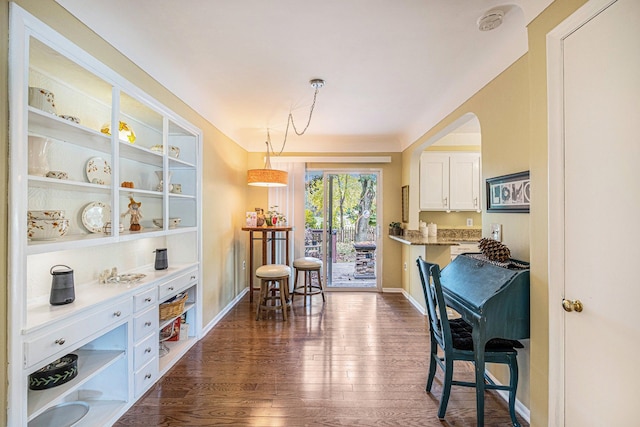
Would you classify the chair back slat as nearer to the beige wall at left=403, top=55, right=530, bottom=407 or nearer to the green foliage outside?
Answer: the beige wall at left=403, top=55, right=530, bottom=407

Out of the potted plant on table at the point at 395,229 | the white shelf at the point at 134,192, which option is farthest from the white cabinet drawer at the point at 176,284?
the potted plant on table at the point at 395,229

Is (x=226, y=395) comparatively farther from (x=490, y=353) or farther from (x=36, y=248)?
(x=490, y=353)

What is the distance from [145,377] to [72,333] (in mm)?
868

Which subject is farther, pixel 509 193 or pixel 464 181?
pixel 464 181

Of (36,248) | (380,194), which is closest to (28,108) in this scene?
(36,248)

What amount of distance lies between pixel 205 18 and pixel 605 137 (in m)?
2.27

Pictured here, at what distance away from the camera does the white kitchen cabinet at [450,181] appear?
15.2 feet

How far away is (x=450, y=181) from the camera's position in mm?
4652

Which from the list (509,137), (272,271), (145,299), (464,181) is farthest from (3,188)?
(464,181)

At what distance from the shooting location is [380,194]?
16.3ft

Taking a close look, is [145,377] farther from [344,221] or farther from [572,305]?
[344,221]

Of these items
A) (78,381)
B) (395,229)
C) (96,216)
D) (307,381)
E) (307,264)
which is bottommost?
(307,381)

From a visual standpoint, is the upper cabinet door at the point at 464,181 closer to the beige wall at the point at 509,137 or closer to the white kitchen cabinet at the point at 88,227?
the beige wall at the point at 509,137

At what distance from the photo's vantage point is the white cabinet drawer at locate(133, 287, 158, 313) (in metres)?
2.03
